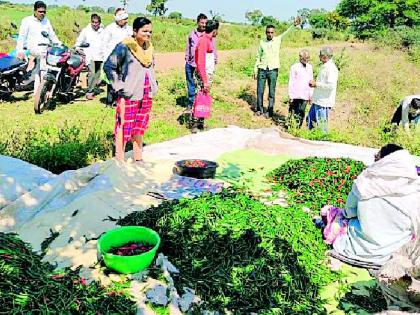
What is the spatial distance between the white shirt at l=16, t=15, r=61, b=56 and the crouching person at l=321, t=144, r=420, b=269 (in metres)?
6.13

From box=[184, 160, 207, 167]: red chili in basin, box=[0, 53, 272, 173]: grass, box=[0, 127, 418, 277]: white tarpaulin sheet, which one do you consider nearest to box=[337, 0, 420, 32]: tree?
box=[0, 53, 272, 173]: grass

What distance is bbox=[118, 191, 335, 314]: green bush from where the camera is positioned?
3.00 metres

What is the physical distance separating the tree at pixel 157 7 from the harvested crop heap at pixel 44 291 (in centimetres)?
4567

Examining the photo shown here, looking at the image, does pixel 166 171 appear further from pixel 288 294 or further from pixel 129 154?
pixel 288 294

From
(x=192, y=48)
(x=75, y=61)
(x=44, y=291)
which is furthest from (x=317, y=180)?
(x=75, y=61)

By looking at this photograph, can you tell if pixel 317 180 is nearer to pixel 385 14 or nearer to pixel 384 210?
pixel 384 210

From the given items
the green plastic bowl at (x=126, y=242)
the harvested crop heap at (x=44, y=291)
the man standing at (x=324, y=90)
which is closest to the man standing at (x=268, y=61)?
the man standing at (x=324, y=90)

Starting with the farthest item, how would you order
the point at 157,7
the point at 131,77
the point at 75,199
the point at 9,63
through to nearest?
the point at 157,7
the point at 9,63
the point at 131,77
the point at 75,199

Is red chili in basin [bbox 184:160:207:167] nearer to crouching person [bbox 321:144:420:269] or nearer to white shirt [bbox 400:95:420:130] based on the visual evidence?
crouching person [bbox 321:144:420:269]

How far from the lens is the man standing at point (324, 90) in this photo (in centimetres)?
669

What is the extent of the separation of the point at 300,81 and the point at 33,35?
447 centimetres

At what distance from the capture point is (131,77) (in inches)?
192

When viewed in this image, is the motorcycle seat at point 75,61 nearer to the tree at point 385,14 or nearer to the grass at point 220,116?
the grass at point 220,116

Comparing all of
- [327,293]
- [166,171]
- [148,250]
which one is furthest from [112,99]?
[327,293]
